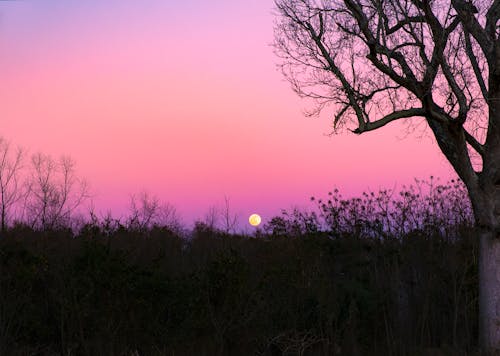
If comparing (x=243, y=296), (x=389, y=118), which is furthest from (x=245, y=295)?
(x=389, y=118)

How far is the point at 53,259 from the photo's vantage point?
11789 mm

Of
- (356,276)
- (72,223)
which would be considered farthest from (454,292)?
(72,223)

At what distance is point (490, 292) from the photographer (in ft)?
38.9

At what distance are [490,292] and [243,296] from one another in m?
4.69

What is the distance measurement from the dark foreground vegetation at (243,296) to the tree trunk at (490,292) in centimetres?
57

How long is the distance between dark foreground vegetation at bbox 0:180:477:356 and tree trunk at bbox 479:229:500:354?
57cm

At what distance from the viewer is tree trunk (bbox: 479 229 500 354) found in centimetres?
1178

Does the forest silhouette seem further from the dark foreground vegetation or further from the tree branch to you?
the tree branch

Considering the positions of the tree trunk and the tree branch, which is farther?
the tree trunk

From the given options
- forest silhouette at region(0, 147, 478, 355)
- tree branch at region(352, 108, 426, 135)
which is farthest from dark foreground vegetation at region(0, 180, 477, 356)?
tree branch at region(352, 108, 426, 135)

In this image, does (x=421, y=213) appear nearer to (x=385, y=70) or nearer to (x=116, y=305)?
(x=385, y=70)

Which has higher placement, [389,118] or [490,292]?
[389,118]

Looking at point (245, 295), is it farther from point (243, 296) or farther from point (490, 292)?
point (490, 292)

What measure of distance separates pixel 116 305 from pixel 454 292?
673cm
